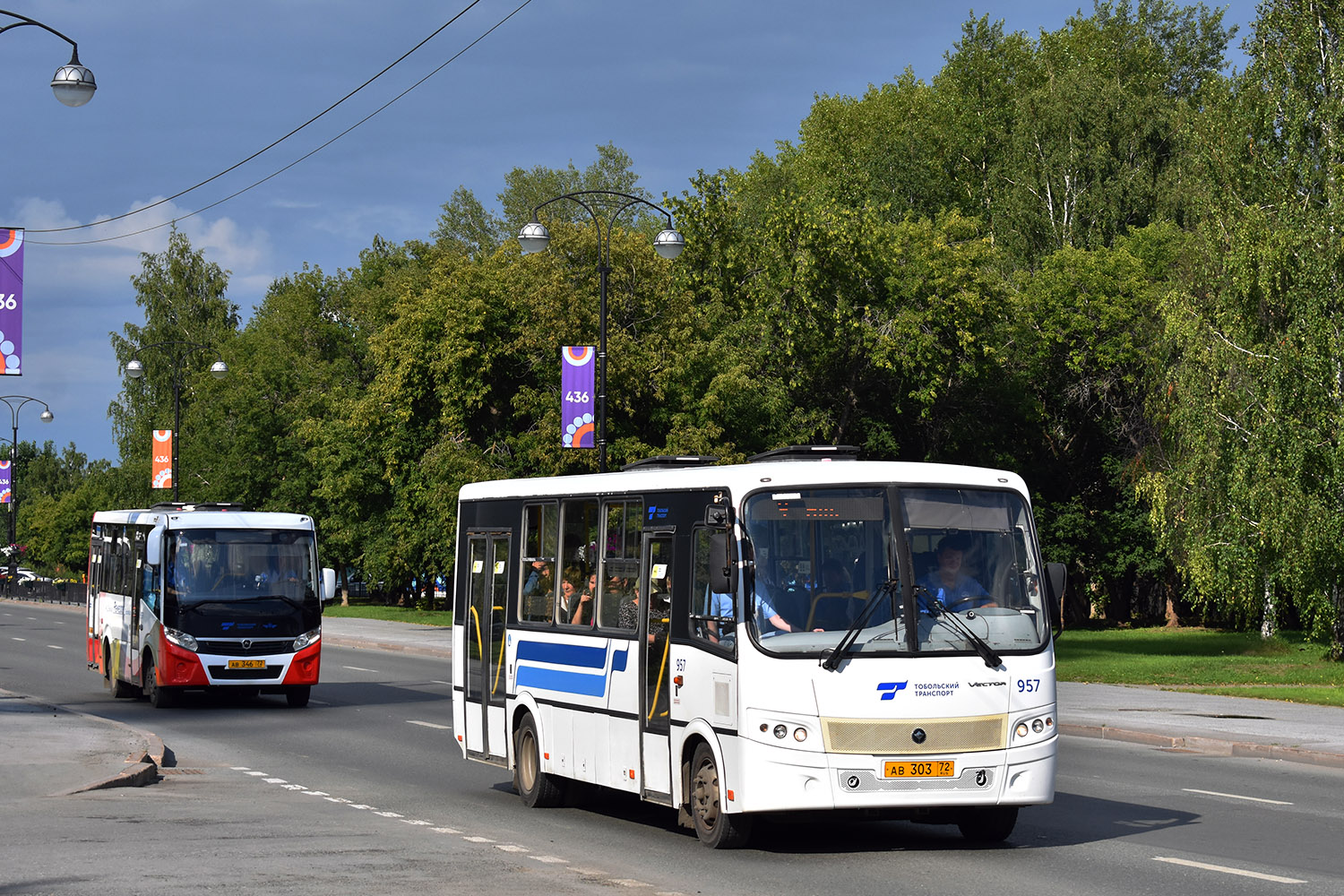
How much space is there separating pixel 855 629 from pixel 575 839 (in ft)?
8.96

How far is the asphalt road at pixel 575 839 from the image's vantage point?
10180 millimetres

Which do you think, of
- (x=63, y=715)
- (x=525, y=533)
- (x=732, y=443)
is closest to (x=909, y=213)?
(x=732, y=443)

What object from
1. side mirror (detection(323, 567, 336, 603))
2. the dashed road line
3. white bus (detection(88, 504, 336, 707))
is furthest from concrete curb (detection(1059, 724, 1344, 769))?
white bus (detection(88, 504, 336, 707))

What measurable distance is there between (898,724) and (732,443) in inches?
1486

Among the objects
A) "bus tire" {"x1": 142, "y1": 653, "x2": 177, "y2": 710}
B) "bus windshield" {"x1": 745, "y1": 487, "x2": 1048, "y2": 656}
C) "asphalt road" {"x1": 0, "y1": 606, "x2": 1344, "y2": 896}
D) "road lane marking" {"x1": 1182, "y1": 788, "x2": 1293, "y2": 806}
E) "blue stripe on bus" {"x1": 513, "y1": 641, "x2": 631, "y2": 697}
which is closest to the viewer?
"asphalt road" {"x1": 0, "y1": 606, "x2": 1344, "y2": 896}

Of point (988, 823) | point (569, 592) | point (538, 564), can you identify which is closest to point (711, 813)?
point (988, 823)

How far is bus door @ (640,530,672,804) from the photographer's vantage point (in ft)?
40.5

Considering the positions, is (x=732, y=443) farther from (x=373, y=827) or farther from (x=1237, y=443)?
(x=373, y=827)

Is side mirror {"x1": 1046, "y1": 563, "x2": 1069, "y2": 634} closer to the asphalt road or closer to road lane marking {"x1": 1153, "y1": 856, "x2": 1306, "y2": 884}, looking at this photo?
the asphalt road

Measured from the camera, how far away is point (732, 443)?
4884 centimetres

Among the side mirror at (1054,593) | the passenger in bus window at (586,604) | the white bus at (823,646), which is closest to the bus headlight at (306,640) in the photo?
the passenger in bus window at (586,604)

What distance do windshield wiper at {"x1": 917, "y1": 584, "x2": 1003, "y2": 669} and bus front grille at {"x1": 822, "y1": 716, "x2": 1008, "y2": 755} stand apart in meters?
0.38

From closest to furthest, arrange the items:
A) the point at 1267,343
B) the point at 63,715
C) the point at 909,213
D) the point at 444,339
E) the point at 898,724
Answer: the point at 898,724 < the point at 63,715 < the point at 1267,343 < the point at 444,339 < the point at 909,213

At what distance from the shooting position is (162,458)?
187ft
